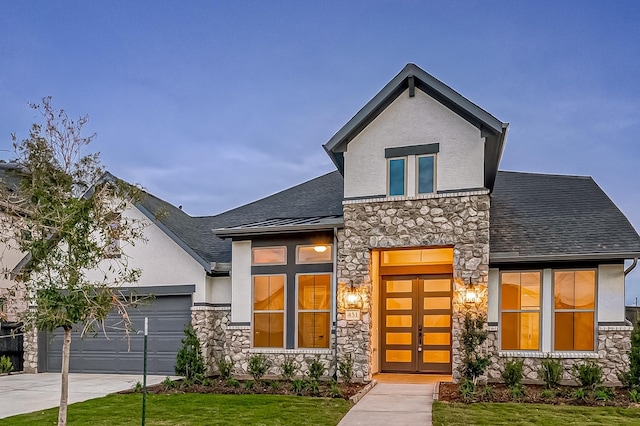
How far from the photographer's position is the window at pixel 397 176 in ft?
40.2

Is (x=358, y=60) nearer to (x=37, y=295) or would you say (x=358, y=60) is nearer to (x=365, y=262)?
(x=365, y=262)

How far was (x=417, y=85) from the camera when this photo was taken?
12328 mm

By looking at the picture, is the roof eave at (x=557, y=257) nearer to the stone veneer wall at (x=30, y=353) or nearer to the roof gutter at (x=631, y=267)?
the roof gutter at (x=631, y=267)

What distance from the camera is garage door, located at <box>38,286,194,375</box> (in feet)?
46.9

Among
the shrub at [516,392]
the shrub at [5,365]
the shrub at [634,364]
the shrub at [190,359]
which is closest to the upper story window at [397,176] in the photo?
the shrub at [516,392]

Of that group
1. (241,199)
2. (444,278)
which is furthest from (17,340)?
(241,199)

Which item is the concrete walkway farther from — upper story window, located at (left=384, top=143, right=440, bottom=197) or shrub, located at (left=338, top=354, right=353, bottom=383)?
upper story window, located at (left=384, top=143, right=440, bottom=197)

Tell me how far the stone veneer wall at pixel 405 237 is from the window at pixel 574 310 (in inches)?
76.2

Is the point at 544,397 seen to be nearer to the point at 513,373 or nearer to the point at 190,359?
the point at 513,373

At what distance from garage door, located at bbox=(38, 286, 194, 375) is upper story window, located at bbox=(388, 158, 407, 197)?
19.2 ft

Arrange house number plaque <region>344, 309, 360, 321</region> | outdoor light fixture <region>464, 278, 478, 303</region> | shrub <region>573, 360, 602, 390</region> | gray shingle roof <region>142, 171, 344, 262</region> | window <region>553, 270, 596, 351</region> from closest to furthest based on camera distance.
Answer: shrub <region>573, 360, 602, 390</region> < outdoor light fixture <region>464, 278, 478, 303</region> < window <region>553, 270, 596, 351</region> < house number plaque <region>344, 309, 360, 321</region> < gray shingle roof <region>142, 171, 344, 262</region>

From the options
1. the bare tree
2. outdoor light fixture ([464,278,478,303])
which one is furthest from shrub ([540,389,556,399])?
the bare tree

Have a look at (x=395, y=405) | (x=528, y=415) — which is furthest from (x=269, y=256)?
(x=528, y=415)

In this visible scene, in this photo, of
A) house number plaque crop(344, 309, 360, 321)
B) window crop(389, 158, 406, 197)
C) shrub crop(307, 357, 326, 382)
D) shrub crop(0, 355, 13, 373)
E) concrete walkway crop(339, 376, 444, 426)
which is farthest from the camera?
shrub crop(0, 355, 13, 373)
